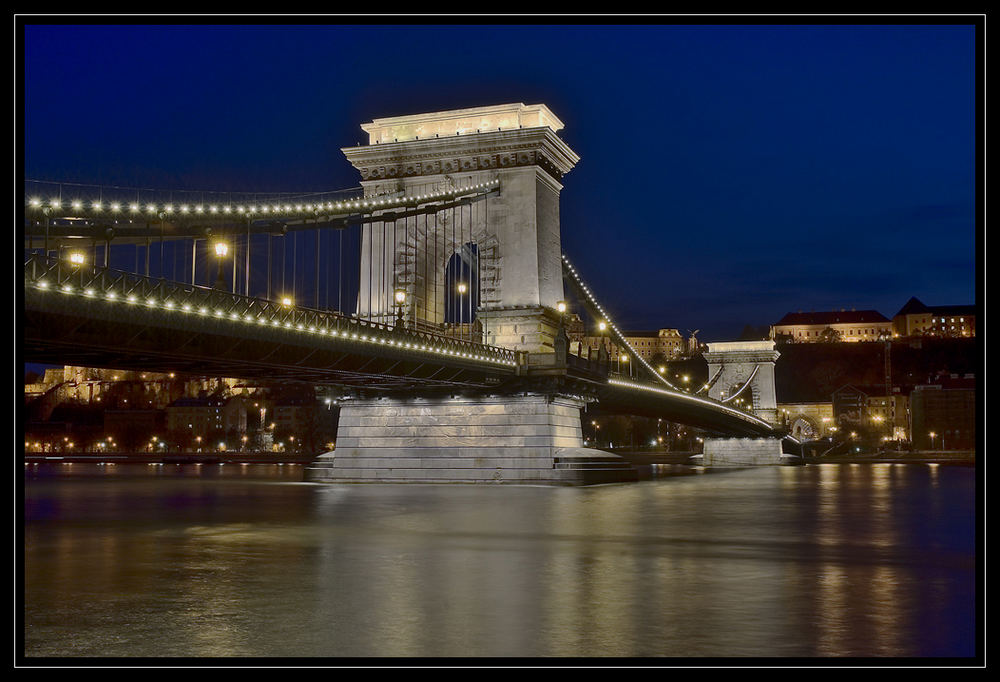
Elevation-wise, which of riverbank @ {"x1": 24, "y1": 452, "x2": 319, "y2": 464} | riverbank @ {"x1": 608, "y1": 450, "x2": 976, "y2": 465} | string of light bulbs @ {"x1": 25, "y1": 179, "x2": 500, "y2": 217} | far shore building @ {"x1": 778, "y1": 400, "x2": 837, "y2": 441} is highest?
string of light bulbs @ {"x1": 25, "y1": 179, "x2": 500, "y2": 217}

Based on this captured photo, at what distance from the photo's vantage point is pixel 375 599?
43.0 ft

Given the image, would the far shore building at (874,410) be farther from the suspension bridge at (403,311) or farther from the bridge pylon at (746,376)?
the suspension bridge at (403,311)

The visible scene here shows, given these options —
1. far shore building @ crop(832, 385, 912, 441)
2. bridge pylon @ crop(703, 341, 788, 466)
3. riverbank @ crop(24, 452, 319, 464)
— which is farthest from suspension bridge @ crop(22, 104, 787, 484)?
far shore building @ crop(832, 385, 912, 441)

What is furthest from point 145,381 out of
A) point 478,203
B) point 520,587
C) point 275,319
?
point 520,587

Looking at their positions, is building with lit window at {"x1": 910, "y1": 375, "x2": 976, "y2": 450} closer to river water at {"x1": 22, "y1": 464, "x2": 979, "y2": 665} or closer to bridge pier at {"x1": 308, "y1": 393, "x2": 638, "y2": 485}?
bridge pier at {"x1": 308, "y1": 393, "x2": 638, "y2": 485}

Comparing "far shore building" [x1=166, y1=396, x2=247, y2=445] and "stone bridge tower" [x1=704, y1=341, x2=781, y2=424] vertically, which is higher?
"stone bridge tower" [x1=704, y1=341, x2=781, y2=424]

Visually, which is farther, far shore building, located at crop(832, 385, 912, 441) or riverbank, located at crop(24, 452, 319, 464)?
far shore building, located at crop(832, 385, 912, 441)

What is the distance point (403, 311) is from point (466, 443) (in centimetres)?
946

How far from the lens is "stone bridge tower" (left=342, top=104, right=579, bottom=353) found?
56000 millimetres

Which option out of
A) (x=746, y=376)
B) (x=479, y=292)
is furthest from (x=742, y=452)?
(x=479, y=292)

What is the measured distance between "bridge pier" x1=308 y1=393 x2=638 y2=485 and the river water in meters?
18.2
